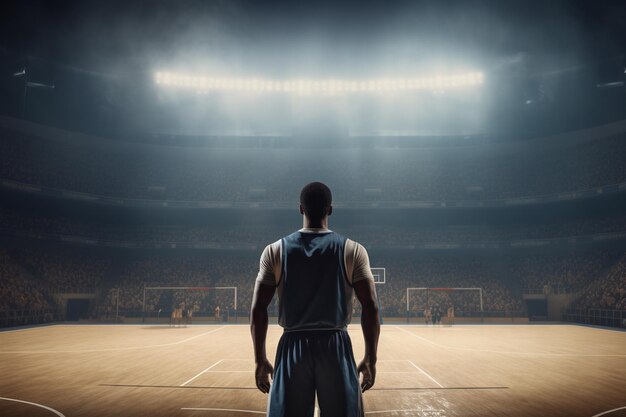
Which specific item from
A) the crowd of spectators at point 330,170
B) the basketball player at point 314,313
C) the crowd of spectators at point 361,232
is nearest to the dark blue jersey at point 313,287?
the basketball player at point 314,313

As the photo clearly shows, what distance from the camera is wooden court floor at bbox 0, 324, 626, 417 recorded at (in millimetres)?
7794

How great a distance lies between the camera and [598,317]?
2762 centimetres

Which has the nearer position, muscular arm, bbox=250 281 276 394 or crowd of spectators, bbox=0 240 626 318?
muscular arm, bbox=250 281 276 394

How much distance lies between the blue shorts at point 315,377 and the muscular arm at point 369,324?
0.28 feet

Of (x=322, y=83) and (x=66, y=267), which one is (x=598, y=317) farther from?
(x=66, y=267)

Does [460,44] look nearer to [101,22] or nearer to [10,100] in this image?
[101,22]

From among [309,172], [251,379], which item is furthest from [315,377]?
[309,172]

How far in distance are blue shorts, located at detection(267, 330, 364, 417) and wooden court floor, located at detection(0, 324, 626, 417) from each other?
17.2 feet

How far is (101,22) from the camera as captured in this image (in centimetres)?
2358

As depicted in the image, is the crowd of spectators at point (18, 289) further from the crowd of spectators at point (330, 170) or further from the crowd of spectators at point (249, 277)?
the crowd of spectators at point (330, 170)

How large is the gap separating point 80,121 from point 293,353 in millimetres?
38690

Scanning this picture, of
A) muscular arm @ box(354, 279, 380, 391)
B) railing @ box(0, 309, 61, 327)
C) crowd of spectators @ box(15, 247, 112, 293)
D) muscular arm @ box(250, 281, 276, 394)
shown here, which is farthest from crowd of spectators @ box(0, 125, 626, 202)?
muscular arm @ box(354, 279, 380, 391)

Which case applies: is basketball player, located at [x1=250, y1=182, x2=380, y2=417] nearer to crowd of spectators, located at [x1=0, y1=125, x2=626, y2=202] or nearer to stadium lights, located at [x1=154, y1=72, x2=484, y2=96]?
stadium lights, located at [x1=154, y1=72, x2=484, y2=96]

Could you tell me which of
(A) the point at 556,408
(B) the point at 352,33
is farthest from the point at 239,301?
(A) the point at 556,408
